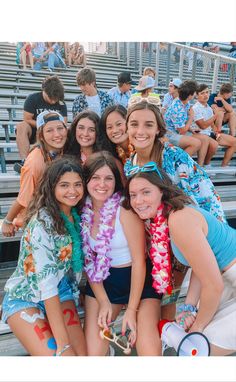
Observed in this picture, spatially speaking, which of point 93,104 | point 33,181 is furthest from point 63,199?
point 93,104

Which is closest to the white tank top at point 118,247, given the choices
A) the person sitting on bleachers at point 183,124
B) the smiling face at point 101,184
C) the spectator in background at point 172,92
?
the smiling face at point 101,184

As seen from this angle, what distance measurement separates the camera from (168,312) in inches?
67.0

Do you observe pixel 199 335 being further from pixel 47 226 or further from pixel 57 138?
pixel 57 138

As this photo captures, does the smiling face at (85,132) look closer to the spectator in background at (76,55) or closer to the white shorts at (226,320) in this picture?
the white shorts at (226,320)

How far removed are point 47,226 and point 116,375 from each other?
2.26 ft

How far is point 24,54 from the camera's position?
6477mm

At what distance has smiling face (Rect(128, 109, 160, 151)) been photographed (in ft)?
5.76

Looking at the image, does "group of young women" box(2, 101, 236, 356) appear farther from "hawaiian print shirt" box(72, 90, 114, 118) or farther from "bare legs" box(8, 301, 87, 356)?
"hawaiian print shirt" box(72, 90, 114, 118)

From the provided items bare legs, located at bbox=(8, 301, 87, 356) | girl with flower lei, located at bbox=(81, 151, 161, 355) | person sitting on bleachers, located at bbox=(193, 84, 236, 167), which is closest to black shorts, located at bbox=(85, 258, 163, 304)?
girl with flower lei, located at bbox=(81, 151, 161, 355)

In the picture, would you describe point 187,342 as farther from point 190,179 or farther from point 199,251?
point 190,179

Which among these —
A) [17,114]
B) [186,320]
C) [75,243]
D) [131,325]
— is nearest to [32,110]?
[75,243]

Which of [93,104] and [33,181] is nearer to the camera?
[33,181]

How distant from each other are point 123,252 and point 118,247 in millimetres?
39

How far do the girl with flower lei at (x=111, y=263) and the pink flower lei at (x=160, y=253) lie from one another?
0.19ft
